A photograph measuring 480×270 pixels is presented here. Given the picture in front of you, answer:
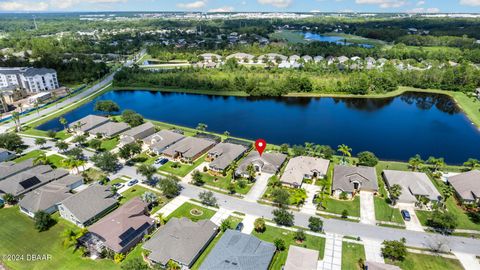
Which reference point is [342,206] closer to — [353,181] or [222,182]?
[353,181]

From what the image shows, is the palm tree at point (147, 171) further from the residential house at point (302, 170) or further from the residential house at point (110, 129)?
the residential house at point (110, 129)

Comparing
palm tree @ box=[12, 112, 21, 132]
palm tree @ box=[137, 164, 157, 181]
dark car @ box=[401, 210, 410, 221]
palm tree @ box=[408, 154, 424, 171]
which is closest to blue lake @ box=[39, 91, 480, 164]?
palm tree @ box=[12, 112, 21, 132]

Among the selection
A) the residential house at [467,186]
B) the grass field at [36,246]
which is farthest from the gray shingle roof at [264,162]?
the residential house at [467,186]

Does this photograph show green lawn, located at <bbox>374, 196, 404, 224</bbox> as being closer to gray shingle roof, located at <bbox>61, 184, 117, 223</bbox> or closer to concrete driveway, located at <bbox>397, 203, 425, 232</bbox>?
concrete driveway, located at <bbox>397, 203, 425, 232</bbox>

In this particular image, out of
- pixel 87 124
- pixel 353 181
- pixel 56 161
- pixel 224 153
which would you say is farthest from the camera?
pixel 87 124

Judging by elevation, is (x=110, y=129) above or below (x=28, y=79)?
below

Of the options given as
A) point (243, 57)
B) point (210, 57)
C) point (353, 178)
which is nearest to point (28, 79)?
point (210, 57)
